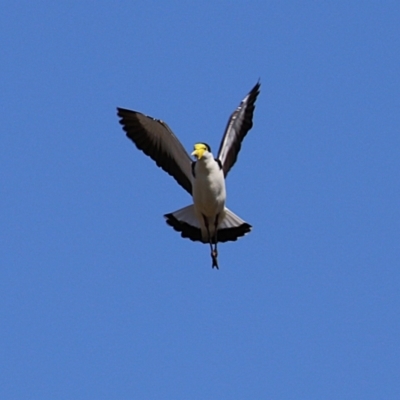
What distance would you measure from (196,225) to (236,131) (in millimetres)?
1789

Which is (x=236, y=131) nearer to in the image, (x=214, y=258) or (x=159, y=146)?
(x=159, y=146)

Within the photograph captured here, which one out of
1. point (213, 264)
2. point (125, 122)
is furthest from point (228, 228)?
point (125, 122)

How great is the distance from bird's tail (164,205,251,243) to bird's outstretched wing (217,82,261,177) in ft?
2.98

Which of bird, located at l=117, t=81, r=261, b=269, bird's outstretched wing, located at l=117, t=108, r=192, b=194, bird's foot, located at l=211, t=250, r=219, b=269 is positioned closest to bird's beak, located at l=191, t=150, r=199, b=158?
bird, located at l=117, t=81, r=261, b=269

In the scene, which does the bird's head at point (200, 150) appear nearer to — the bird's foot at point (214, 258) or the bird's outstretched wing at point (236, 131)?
the bird's outstretched wing at point (236, 131)

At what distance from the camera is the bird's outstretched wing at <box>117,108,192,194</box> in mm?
→ 27688

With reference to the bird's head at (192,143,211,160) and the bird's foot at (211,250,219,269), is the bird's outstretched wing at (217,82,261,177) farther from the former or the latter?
the bird's foot at (211,250,219,269)

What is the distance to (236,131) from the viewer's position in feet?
92.9

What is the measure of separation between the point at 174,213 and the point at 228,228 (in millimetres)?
990

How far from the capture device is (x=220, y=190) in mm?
27422

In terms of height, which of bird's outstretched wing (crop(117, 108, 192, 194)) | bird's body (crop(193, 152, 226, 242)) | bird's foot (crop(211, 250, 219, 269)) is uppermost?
bird's outstretched wing (crop(117, 108, 192, 194))

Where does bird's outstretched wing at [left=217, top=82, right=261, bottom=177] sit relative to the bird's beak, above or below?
above

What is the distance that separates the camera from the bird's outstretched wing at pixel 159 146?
27688mm

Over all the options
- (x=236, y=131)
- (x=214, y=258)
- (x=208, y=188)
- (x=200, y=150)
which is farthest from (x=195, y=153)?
(x=214, y=258)
